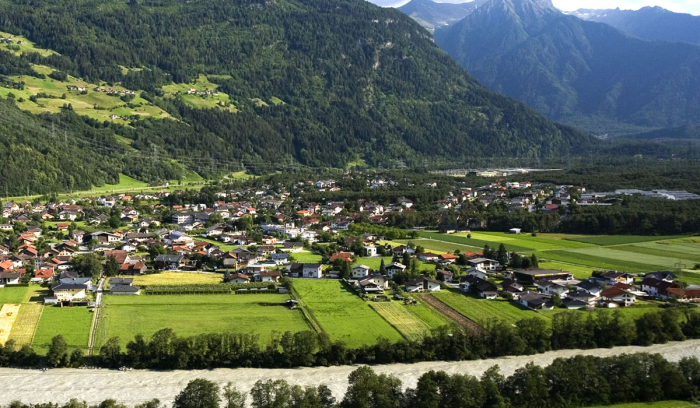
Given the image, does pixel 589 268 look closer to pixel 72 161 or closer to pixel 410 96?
pixel 72 161

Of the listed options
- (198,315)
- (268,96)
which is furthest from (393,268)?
(268,96)

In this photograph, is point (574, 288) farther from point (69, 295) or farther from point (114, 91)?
point (114, 91)

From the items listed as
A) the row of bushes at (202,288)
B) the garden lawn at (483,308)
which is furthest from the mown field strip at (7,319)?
the garden lawn at (483,308)

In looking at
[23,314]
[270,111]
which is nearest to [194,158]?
[270,111]

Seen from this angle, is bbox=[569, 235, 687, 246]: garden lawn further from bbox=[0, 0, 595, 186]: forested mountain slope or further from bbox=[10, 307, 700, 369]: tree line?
bbox=[0, 0, 595, 186]: forested mountain slope

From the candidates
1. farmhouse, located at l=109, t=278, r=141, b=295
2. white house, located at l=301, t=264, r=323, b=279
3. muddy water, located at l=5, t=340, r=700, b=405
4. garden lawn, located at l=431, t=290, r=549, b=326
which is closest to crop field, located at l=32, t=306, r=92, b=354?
muddy water, located at l=5, t=340, r=700, b=405

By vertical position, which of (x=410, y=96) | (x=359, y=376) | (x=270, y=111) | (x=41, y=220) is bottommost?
(x=41, y=220)
